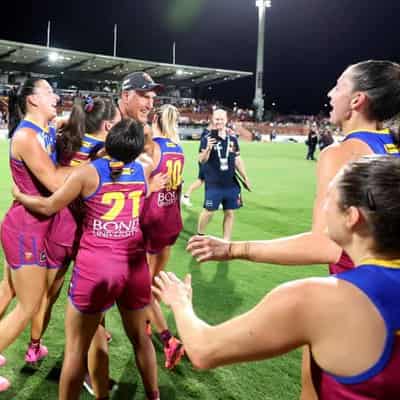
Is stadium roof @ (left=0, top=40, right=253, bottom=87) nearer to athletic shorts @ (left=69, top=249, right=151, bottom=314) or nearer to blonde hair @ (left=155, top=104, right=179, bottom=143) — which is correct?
blonde hair @ (left=155, top=104, right=179, bottom=143)

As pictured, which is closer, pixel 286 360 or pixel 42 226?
pixel 42 226

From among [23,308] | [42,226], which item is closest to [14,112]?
[42,226]

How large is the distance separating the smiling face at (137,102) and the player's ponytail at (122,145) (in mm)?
892

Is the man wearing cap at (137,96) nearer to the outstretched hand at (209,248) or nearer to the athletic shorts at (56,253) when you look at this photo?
the athletic shorts at (56,253)

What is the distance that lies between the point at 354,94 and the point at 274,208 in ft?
26.1

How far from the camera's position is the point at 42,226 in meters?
3.04

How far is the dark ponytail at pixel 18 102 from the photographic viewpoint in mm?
3064

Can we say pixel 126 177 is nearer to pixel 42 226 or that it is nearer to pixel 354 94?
pixel 42 226

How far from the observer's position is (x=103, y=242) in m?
2.55

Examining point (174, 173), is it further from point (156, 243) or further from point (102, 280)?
point (102, 280)

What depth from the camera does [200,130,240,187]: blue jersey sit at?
22.4 feet

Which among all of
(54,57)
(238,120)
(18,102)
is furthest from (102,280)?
(238,120)

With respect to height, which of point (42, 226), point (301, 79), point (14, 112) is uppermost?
point (301, 79)

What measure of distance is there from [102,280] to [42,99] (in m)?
1.44
